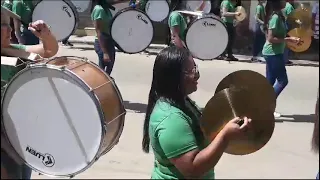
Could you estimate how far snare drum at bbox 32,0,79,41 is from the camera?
6809 millimetres

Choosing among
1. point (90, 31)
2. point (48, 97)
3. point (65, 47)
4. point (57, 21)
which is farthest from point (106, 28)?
point (90, 31)

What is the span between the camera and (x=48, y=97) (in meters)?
2.50

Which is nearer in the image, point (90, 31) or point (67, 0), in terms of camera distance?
point (67, 0)

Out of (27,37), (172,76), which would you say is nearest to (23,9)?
(27,37)

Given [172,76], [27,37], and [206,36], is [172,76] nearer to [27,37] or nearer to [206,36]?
[27,37]

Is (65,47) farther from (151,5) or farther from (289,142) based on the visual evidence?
(289,142)

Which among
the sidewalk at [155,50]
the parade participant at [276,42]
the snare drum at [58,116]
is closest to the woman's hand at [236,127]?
the snare drum at [58,116]

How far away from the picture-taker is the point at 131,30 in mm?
7605

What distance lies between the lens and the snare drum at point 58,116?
2.45 meters

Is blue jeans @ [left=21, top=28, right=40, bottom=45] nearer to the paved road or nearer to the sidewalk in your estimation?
the paved road

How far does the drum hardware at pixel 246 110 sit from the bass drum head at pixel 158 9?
30.7 ft

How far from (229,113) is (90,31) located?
1101 centimetres

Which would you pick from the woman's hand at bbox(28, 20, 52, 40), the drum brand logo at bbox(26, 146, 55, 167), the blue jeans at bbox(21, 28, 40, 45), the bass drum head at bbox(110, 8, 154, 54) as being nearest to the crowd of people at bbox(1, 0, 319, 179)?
the drum brand logo at bbox(26, 146, 55, 167)

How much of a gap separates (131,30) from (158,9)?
3719mm
